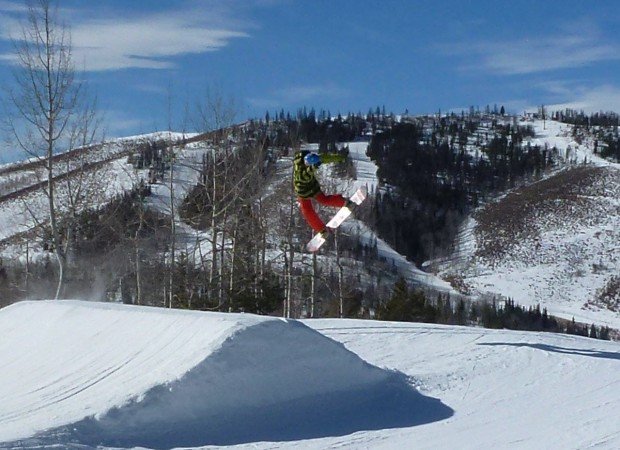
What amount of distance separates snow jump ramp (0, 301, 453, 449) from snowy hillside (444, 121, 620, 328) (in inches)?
2563

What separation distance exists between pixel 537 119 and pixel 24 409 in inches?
7612

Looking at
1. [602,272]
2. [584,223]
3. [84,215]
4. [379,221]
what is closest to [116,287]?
[84,215]

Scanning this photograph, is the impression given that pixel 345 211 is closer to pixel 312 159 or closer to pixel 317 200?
pixel 317 200

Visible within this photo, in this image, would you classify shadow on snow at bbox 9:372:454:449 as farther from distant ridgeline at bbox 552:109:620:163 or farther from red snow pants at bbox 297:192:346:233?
distant ridgeline at bbox 552:109:620:163

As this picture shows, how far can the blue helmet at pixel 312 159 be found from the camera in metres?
11.3

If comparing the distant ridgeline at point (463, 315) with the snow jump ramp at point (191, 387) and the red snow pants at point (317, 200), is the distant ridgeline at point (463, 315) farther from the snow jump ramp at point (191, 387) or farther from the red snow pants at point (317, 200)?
the snow jump ramp at point (191, 387)

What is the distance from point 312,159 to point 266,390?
374 centimetres

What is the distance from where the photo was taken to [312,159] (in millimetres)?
11336

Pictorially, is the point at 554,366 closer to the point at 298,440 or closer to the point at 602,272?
the point at 298,440

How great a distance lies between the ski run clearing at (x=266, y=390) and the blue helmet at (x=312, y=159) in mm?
2558

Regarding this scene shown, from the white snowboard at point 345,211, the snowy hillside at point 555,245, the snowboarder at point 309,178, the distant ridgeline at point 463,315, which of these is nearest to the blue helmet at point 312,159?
the snowboarder at point 309,178

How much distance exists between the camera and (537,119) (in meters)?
189

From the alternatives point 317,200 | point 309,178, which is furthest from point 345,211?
point 309,178

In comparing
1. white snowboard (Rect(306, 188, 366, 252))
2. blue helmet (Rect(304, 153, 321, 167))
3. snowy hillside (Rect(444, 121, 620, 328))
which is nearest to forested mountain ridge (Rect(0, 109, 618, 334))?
Result: snowy hillside (Rect(444, 121, 620, 328))
